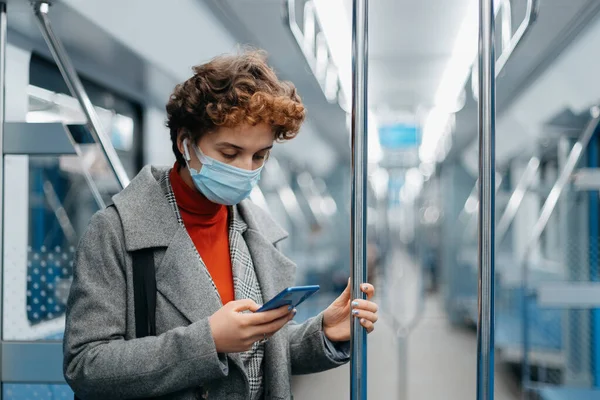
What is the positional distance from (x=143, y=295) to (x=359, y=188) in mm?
472

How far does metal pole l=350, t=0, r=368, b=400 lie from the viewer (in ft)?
4.05

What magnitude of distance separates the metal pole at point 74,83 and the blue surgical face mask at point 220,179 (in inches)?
32.5

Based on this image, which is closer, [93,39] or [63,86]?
[93,39]

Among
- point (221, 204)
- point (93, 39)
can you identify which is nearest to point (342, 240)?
point (93, 39)

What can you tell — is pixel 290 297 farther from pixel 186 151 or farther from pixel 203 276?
pixel 186 151

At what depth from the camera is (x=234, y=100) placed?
1299mm

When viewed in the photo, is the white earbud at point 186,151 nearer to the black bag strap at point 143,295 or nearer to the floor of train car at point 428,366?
the black bag strap at point 143,295

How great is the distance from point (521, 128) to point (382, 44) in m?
3.96

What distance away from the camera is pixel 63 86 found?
3035 mm

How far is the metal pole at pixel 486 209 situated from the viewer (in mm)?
1221

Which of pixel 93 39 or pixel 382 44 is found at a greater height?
pixel 382 44

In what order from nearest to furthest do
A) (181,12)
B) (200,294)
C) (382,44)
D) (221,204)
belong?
(200,294) < (221,204) < (181,12) < (382,44)

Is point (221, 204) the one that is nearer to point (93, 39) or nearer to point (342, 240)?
point (93, 39)

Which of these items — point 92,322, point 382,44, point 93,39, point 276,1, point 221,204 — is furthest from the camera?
point 382,44
